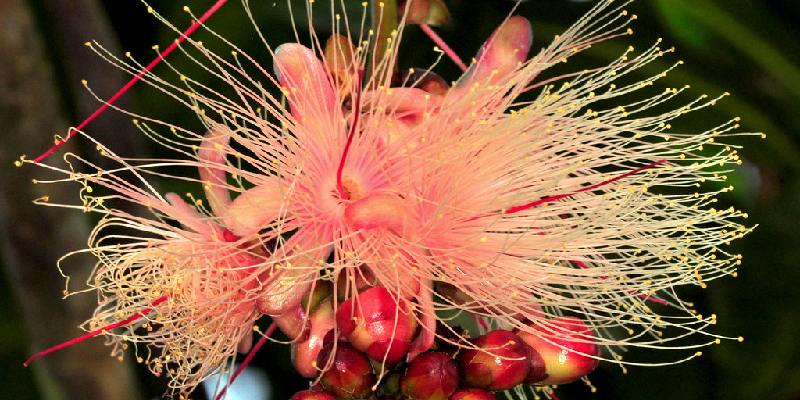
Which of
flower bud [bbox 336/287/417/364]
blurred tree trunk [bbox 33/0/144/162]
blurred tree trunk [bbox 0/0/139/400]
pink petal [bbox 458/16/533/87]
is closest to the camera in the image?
flower bud [bbox 336/287/417/364]

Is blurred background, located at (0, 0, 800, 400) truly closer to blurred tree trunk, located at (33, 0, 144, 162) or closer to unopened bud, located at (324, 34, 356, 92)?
blurred tree trunk, located at (33, 0, 144, 162)

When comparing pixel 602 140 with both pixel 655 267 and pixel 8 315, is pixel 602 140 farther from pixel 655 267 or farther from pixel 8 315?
pixel 8 315

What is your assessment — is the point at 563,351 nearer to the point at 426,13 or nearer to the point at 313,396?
the point at 313,396

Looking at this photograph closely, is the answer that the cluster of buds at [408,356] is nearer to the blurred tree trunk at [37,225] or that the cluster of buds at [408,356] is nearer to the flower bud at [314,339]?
the flower bud at [314,339]

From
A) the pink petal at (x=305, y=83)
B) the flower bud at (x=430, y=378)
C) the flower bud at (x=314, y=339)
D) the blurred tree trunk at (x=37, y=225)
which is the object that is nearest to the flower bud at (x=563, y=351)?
the flower bud at (x=430, y=378)

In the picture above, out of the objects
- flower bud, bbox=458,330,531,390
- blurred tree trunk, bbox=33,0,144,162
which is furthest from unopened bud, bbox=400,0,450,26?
blurred tree trunk, bbox=33,0,144,162

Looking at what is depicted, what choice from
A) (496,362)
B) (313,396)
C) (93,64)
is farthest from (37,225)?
(496,362)

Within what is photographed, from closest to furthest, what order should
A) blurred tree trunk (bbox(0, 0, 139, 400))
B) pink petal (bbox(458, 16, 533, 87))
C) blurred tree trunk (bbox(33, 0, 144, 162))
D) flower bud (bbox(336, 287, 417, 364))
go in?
flower bud (bbox(336, 287, 417, 364)) < pink petal (bbox(458, 16, 533, 87)) < blurred tree trunk (bbox(0, 0, 139, 400)) < blurred tree trunk (bbox(33, 0, 144, 162))
